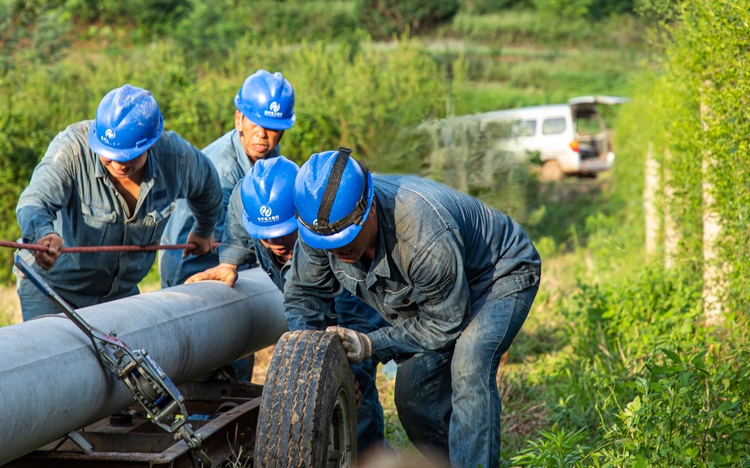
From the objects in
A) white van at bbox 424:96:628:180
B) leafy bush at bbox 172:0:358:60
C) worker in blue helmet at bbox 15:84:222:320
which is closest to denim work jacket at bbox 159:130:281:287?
worker in blue helmet at bbox 15:84:222:320

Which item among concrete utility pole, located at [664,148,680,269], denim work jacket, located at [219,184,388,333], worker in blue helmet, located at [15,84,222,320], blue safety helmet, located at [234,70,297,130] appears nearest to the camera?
worker in blue helmet, located at [15,84,222,320]

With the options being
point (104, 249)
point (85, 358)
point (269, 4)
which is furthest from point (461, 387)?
point (269, 4)

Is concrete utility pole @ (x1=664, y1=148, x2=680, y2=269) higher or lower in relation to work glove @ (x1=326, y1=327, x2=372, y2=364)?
lower

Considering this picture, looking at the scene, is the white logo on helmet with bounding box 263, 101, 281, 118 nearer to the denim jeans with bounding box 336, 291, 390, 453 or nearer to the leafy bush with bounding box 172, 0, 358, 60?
the denim jeans with bounding box 336, 291, 390, 453

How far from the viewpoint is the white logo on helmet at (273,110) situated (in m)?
5.98

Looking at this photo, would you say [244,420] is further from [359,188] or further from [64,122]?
[64,122]

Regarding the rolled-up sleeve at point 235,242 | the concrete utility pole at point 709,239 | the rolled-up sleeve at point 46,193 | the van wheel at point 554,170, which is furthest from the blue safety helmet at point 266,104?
the van wheel at point 554,170

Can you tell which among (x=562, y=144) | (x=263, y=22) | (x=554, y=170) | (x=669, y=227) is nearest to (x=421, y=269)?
(x=669, y=227)

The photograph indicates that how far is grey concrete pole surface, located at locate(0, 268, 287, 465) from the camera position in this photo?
3406 mm

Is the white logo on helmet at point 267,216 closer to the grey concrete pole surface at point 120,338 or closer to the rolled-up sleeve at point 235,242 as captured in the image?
the grey concrete pole surface at point 120,338

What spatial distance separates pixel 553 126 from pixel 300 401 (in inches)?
781

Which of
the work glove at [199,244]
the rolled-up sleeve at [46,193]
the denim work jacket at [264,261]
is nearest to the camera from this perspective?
the rolled-up sleeve at [46,193]

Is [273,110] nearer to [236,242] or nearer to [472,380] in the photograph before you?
[236,242]

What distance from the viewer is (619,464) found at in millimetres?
3900
